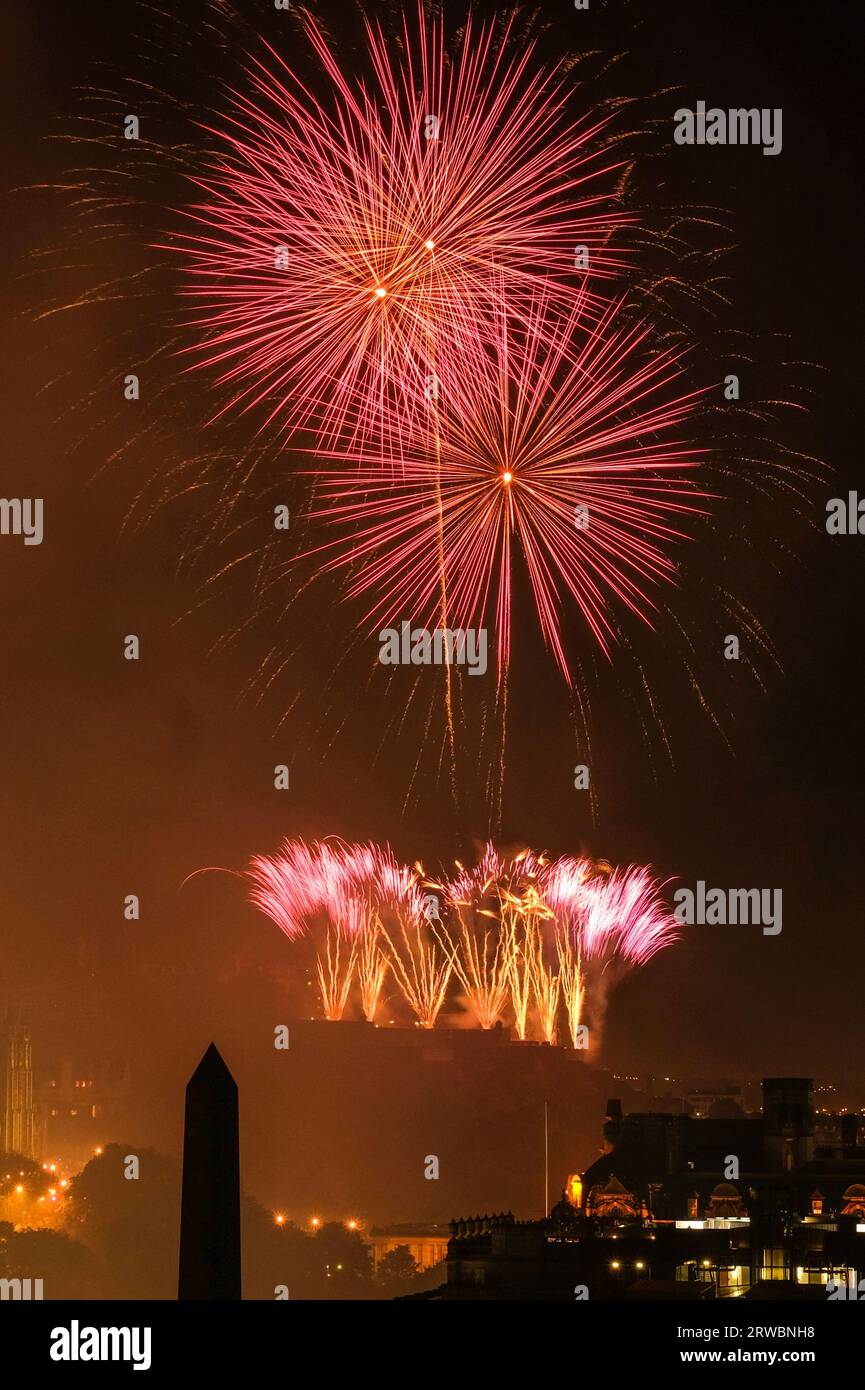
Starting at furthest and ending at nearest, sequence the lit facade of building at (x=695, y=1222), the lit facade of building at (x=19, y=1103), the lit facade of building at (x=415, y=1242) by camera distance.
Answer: the lit facade of building at (x=19, y=1103) < the lit facade of building at (x=415, y=1242) < the lit facade of building at (x=695, y=1222)

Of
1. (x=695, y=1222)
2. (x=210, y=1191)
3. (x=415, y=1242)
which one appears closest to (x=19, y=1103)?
(x=415, y=1242)

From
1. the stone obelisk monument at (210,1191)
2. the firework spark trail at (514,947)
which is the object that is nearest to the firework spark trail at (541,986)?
the firework spark trail at (514,947)

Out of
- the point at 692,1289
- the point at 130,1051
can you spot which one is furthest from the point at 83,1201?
the point at 692,1289

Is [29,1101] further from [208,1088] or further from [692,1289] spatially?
[208,1088]

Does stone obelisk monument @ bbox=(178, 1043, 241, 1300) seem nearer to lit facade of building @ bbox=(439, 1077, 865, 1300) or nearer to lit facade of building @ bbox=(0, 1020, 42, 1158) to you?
lit facade of building @ bbox=(439, 1077, 865, 1300)

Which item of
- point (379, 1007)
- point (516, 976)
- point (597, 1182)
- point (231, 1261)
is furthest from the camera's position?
point (379, 1007)

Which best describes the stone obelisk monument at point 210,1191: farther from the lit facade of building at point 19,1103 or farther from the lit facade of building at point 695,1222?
the lit facade of building at point 19,1103

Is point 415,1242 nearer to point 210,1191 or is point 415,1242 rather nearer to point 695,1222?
point 695,1222
